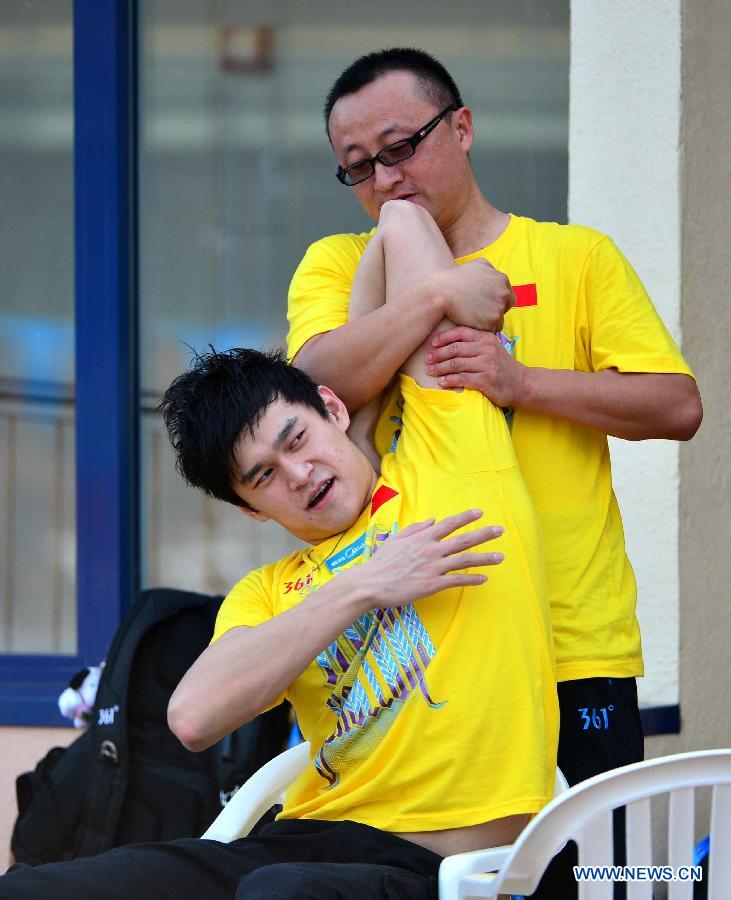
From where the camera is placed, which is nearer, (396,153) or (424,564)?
(424,564)

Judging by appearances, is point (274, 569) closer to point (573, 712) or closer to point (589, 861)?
point (573, 712)

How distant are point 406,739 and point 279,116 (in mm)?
2720

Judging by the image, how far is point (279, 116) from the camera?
3996 millimetres

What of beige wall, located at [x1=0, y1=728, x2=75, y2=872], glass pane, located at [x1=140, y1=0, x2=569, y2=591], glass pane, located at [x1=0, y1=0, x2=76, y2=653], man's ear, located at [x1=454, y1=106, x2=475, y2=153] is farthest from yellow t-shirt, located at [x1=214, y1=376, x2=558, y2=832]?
glass pane, located at [x1=0, y1=0, x2=76, y2=653]

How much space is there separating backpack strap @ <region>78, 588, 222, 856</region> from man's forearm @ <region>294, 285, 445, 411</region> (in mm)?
1223

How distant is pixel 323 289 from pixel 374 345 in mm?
272

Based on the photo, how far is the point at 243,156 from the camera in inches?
157

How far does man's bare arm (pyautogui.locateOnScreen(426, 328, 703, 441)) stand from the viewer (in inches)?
71.6

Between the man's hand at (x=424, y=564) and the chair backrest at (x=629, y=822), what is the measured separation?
0.32 metres

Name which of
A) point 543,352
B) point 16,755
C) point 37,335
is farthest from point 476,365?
point 37,335

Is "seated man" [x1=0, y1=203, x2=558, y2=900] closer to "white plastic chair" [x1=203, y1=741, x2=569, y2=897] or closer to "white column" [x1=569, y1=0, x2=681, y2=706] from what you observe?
"white plastic chair" [x1=203, y1=741, x2=569, y2=897]

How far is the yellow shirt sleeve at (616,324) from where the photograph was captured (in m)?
1.94

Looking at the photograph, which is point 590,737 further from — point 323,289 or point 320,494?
point 323,289

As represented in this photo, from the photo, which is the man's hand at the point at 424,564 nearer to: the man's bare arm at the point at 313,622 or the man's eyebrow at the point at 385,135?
the man's bare arm at the point at 313,622
